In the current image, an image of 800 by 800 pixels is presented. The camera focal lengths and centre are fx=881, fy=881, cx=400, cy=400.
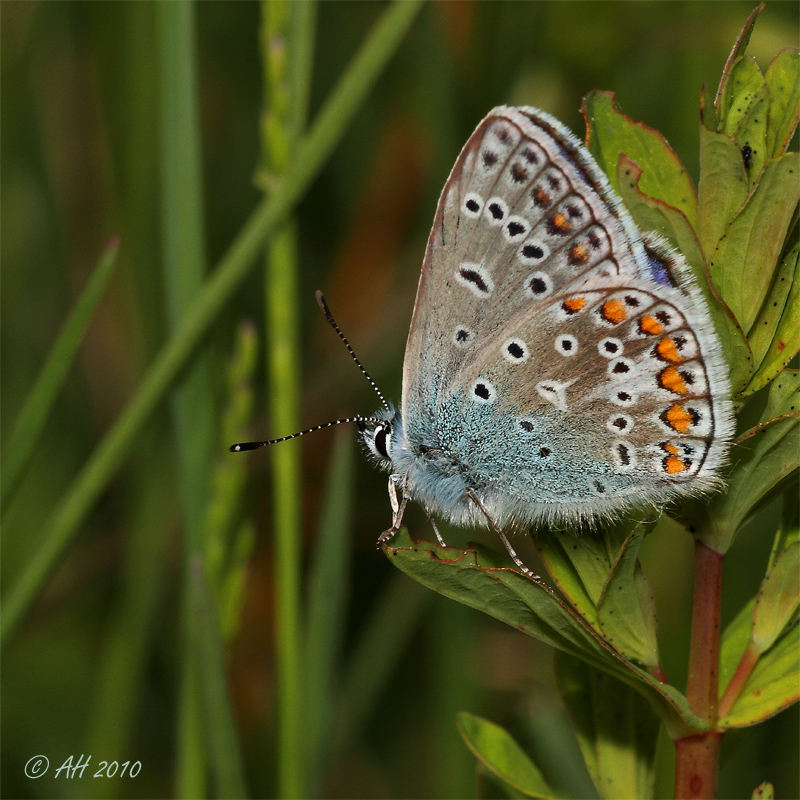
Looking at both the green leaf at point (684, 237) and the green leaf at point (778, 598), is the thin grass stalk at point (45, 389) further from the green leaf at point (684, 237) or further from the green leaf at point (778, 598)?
the green leaf at point (778, 598)

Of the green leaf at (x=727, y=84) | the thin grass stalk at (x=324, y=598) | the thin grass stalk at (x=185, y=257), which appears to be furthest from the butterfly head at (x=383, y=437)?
the green leaf at (x=727, y=84)

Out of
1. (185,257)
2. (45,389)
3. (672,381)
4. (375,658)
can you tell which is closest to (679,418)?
(672,381)

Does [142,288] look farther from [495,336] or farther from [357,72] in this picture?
[495,336]

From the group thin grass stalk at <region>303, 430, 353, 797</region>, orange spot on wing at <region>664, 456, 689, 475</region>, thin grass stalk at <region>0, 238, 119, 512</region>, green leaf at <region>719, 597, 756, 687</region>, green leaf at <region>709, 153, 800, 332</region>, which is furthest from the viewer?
thin grass stalk at <region>303, 430, 353, 797</region>

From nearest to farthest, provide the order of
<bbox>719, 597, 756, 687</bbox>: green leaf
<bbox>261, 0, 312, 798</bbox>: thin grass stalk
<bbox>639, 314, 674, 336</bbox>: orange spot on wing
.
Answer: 1. <bbox>719, 597, 756, 687</bbox>: green leaf
2. <bbox>639, 314, 674, 336</bbox>: orange spot on wing
3. <bbox>261, 0, 312, 798</bbox>: thin grass stalk

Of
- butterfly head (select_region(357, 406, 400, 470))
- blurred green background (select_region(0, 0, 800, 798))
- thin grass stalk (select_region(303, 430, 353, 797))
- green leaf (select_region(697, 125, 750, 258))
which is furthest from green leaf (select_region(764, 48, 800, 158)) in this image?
blurred green background (select_region(0, 0, 800, 798))

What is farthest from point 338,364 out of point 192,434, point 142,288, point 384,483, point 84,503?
point 84,503

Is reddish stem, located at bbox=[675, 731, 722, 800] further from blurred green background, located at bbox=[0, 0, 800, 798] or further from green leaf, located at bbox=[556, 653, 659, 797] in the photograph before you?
blurred green background, located at bbox=[0, 0, 800, 798]

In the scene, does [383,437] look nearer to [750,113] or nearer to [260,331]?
[750,113]
